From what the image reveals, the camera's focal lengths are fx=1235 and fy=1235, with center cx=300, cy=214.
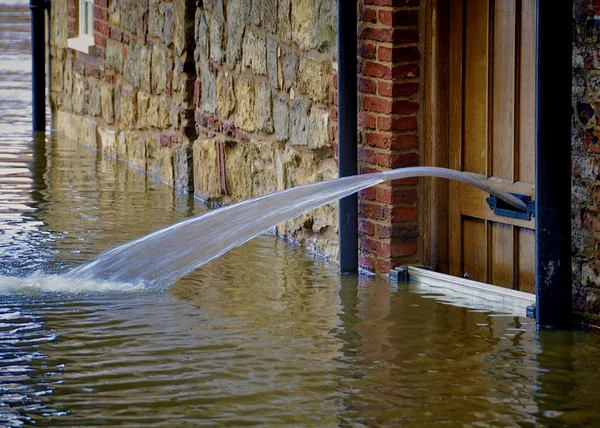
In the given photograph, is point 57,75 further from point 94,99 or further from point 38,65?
point 94,99

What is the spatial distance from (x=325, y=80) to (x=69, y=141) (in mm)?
5249

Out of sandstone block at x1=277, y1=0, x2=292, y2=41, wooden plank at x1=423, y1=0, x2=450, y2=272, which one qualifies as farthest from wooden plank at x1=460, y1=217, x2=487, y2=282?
sandstone block at x1=277, y1=0, x2=292, y2=41

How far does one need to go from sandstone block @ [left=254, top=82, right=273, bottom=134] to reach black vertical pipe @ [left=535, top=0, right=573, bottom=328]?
2.70m

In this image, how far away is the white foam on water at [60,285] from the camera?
223 inches

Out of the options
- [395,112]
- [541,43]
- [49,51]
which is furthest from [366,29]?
[49,51]

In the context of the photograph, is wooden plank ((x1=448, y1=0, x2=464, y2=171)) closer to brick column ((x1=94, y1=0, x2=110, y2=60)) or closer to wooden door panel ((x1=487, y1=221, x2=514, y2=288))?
wooden door panel ((x1=487, y1=221, x2=514, y2=288))

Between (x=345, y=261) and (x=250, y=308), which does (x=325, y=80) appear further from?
(x=250, y=308)

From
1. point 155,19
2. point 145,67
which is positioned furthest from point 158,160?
point 155,19

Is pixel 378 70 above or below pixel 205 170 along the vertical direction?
above

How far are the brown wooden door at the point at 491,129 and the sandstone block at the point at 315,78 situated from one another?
829 millimetres

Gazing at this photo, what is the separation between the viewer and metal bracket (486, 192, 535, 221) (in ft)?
17.7

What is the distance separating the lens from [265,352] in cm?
465

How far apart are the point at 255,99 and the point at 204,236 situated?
1.36 metres

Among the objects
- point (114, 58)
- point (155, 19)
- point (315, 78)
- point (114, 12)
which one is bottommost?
point (315, 78)
